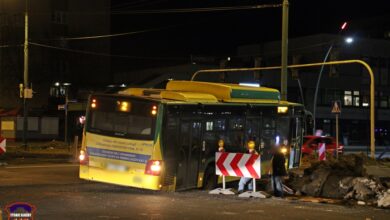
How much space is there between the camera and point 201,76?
64562mm

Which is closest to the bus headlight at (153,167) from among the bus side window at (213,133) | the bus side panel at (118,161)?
the bus side panel at (118,161)

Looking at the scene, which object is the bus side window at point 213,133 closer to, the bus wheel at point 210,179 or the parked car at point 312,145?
the bus wheel at point 210,179

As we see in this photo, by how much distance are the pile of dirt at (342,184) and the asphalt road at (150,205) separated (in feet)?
3.58

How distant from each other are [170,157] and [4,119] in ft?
135

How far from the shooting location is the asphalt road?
12.2 meters

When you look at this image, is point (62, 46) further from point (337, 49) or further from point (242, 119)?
point (242, 119)

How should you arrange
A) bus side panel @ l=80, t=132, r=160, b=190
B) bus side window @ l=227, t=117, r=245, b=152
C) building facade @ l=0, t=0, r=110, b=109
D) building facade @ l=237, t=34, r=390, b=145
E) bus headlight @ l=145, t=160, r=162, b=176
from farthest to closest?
building facade @ l=237, t=34, r=390, b=145 → building facade @ l=0, t=0, r=110, b=109 → bus side window @ l=227, t=117, r=245, b=152 → bus side panel @ l=80, t=132, r=160, b=190 → bus headlight @ l=145, t=160, r=162, b=176

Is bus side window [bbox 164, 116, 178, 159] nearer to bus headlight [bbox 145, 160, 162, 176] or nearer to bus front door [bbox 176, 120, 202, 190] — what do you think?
bus front door [bbox 176, 120, 202, 190]

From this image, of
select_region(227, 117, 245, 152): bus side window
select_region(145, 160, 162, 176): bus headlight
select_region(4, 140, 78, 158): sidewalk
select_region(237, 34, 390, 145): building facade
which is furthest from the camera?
select_region(237, 34, 390, 145): building facade

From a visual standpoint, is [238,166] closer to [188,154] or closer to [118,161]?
[188,154]

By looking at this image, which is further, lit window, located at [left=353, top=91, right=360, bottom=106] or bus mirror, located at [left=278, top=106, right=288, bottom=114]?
lit window, located at [left=353, top=91, right=360, bottom=106]

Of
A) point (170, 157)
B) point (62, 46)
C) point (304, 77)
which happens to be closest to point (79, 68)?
point (62, 46)

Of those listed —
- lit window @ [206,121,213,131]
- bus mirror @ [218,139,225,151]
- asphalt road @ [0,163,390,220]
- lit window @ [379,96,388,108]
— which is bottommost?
asphalt road @ [0,163,390,220]

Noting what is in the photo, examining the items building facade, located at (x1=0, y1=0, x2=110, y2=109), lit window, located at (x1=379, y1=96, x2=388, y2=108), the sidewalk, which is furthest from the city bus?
lit window, located at (x1=379, y1=96, x2=388, y2=108)
